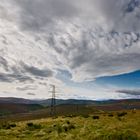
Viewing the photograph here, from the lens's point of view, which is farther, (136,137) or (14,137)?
(14,137)

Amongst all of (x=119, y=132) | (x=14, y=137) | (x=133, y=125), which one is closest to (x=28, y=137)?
(x=14, y=137)

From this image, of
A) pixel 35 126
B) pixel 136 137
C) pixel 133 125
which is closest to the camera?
Result: pixel 136 137

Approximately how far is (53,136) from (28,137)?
2770 mm

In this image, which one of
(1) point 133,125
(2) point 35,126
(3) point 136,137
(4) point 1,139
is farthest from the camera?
(2) point 35,126

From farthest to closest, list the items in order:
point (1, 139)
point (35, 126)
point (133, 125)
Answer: point (35, 126) < point (133, 125) < point (1, 139)

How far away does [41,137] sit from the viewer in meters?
27.4

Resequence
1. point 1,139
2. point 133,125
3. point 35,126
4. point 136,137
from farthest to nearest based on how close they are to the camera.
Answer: point 35,126
point 133,125
point 1,139
point 136,137

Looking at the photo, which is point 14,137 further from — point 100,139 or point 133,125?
point 133,125

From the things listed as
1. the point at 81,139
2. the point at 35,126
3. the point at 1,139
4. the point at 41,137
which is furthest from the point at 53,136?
the point at 35,126

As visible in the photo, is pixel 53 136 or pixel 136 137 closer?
pixel 136 137

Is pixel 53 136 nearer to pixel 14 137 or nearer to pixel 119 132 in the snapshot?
pixel 14 137

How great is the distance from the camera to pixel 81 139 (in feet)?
82.4

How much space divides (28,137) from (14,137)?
1.46 metres

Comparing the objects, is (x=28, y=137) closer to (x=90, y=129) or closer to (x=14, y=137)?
(x=14, y=137)
